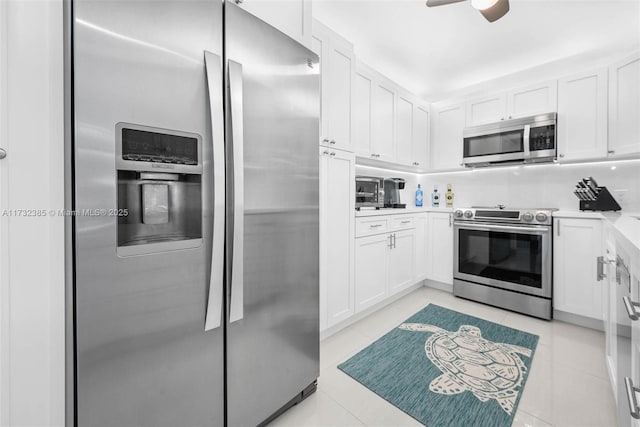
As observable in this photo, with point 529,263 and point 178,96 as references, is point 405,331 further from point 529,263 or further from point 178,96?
point 178,96

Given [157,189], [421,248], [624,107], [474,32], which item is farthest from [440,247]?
[157,189]

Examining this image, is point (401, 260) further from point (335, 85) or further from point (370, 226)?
point (335, 85)

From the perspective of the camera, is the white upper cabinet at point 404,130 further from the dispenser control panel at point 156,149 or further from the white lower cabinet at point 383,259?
the dispenser control panel at point 156,149

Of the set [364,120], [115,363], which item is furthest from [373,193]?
[115,363]

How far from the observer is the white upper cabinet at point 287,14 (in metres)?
1.30

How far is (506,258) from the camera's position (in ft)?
9.25

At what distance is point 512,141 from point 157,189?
3.31m

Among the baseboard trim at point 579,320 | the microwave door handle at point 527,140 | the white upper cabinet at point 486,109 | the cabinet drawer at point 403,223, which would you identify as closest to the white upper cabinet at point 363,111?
the cabinet drawer at point 403,223

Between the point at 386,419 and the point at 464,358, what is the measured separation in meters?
0.85

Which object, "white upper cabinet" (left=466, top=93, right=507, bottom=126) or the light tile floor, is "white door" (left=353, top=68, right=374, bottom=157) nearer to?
"white upper cabinet" (left=466, top=93, right=507, bottom=126)

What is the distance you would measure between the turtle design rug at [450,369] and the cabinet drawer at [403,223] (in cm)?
95

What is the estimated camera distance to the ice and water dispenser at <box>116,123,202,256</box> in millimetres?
887

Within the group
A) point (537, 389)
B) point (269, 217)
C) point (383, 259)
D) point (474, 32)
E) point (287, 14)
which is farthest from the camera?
point (383, 259)

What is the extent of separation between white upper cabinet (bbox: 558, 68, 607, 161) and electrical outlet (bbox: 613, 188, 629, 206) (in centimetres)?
42
